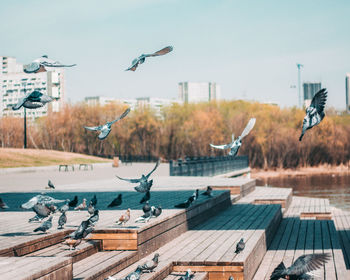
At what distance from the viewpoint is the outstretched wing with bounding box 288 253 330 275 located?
577 centimetres

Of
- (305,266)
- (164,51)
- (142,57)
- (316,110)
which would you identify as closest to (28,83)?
(142,57)

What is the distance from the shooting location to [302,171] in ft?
191

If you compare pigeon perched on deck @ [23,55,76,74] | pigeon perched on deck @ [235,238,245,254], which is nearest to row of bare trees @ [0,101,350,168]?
pigeon perched on deck @ [235,238,245,254]

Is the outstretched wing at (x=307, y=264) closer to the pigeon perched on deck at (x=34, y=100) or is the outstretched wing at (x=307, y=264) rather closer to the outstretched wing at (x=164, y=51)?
the outstretched wing at (x=164, y=51)

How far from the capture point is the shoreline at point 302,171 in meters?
56.4

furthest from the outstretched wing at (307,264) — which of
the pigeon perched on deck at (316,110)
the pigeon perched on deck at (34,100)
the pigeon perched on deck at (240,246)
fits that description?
the pigeon perched on deck at (34,100)

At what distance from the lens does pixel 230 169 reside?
1356 inches

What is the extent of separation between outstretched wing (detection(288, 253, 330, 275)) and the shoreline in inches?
1956

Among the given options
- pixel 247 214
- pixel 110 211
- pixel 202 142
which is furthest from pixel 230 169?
pixel 202 142

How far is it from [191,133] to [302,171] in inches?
582

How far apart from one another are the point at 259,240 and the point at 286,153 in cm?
5373

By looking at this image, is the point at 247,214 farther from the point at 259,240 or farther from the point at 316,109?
the point at 316,109

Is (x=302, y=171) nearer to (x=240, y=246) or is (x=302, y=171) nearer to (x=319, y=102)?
(x=240, y=246)

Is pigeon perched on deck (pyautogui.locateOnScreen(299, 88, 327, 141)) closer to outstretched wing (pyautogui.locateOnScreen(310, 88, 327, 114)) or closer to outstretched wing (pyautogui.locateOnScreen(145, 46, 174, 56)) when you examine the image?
outstretched wing (pyautogui.locateOnScreen(310, 88, 327, 114))
